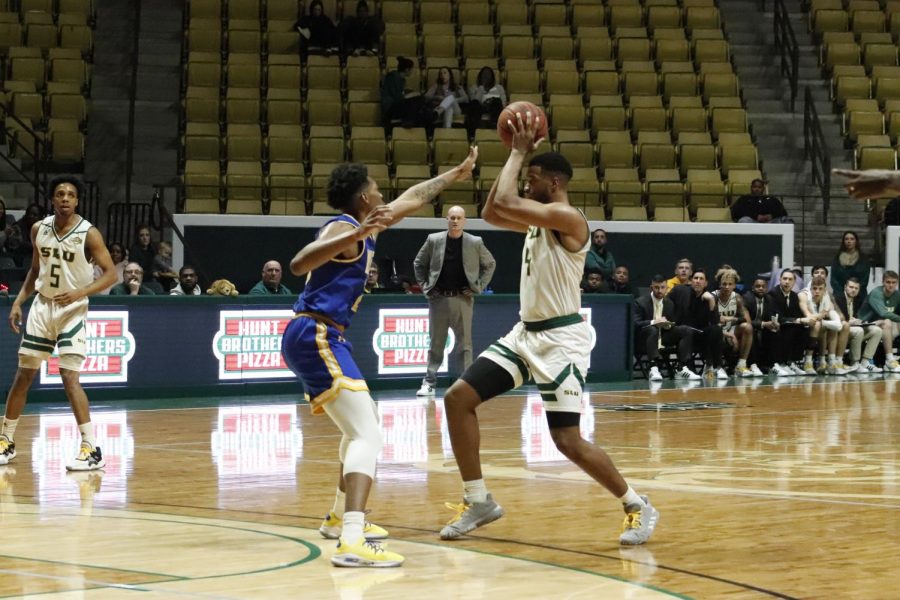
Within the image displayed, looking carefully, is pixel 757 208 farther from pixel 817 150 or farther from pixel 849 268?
pixel 817 150

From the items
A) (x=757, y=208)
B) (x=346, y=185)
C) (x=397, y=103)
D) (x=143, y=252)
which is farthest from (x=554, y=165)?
(x=397, y=103)

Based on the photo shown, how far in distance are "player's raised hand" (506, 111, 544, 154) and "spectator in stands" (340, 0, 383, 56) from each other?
18141 mm

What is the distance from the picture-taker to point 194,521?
7398mm

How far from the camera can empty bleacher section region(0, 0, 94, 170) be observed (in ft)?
71.4

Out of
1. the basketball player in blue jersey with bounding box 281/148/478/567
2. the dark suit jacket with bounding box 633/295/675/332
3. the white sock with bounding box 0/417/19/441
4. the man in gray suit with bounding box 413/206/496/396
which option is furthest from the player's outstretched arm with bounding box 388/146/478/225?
the dark suit jacket with bounding box 633/295/675/332

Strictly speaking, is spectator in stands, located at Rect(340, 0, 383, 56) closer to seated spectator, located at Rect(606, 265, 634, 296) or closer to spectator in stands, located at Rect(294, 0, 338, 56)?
spectator in stands, located at Rect(294, 0, 338, 56)

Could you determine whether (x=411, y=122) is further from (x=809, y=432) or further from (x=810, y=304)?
(x=809, y=432)

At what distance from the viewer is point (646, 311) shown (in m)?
19.8

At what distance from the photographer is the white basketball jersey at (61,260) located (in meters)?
9.92

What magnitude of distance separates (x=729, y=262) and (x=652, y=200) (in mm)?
1586

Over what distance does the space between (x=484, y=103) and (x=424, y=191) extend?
16804mm

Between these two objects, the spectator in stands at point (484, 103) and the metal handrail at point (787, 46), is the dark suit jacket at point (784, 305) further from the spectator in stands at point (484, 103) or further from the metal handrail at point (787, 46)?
the metal handrail at point (787, 46)

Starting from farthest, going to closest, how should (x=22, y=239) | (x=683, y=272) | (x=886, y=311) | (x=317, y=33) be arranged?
(x=317, y=33) < (x=886, y=311) < (x=683, y=272) < (x=22, y=239)

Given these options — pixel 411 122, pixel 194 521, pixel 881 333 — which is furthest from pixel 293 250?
pixel 194 521
